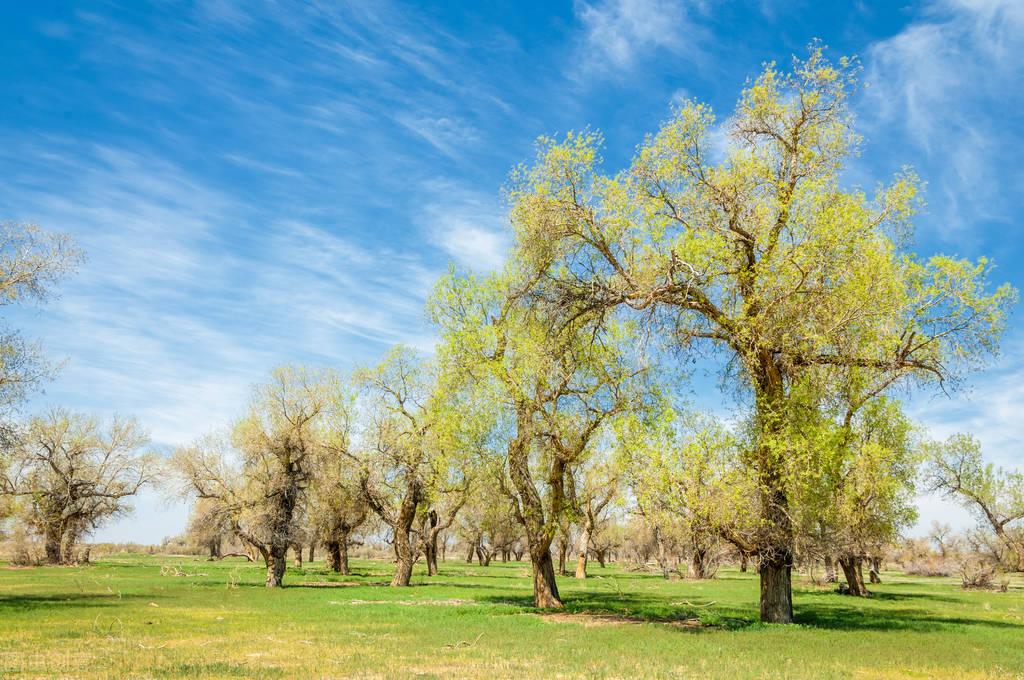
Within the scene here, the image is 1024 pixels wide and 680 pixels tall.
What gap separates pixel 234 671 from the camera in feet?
44.7

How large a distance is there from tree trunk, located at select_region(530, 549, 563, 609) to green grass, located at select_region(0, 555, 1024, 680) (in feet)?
2.29

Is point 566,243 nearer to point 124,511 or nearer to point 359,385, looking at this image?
point 359,385

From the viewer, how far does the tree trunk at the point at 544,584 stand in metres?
30.6

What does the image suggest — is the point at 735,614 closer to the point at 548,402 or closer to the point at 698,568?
the point at 548,402

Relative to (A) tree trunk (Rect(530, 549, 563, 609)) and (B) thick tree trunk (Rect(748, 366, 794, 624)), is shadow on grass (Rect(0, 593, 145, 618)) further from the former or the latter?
(B) thick tree trunk (Rect(748, 366, 794, 624))

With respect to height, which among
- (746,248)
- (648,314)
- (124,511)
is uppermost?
(746,248)

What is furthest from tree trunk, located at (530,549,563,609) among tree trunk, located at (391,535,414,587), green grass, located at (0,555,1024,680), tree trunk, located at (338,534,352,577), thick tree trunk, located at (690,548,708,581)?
A: thick tree trunk, located at (690,548,708,581)

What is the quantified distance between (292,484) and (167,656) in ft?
99.2

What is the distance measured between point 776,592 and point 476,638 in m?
11.6

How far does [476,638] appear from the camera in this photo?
19938 mm

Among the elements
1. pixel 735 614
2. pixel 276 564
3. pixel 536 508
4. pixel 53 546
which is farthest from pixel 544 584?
pixel 53 546

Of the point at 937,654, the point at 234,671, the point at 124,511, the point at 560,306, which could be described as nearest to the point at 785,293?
the point at 560,306

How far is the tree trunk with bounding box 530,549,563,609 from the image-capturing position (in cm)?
3056

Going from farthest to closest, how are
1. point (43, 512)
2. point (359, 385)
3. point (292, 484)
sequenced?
1. point (43, 512)
2. point (359, 385)
3. point (292, 484)
